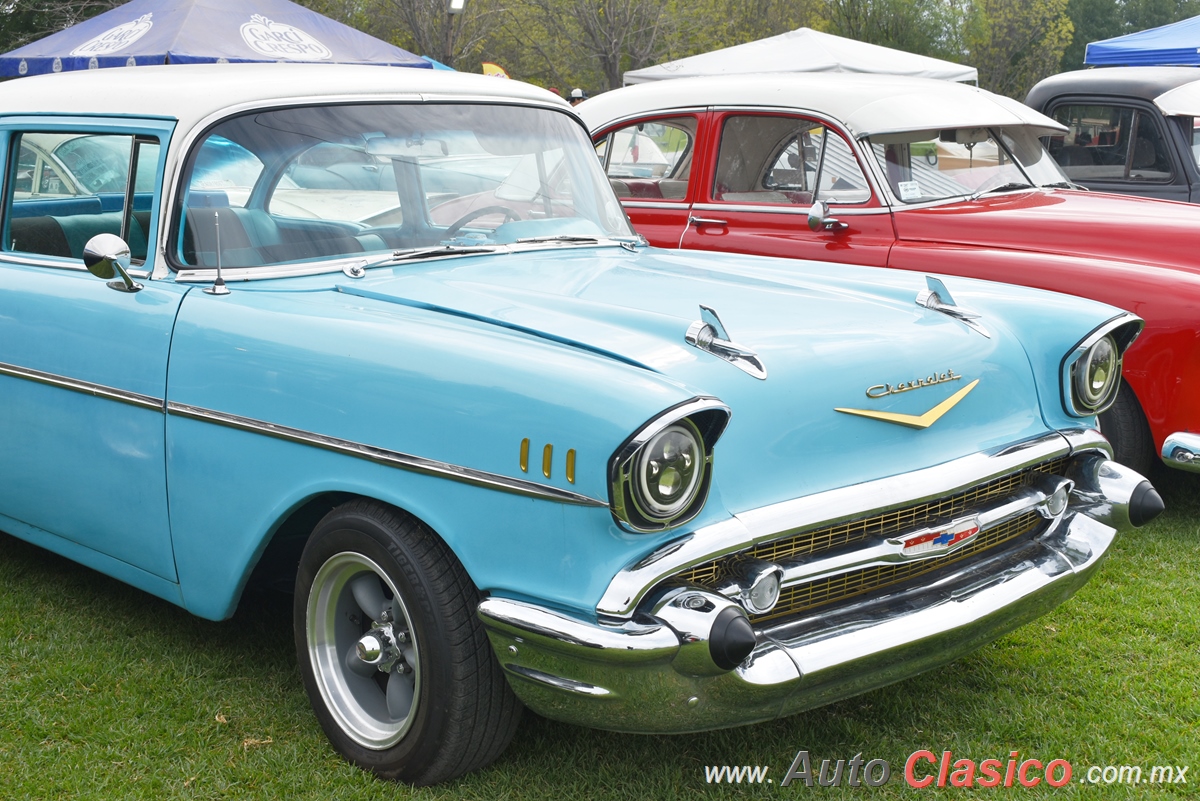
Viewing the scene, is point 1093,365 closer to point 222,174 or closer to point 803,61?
point 222,174

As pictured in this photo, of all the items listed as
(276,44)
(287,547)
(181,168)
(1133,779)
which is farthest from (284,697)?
(276,44)

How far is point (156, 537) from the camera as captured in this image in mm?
2984

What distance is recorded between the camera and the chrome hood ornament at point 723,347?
8.09 ft

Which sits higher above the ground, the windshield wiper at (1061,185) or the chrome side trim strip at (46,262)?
the windshield wiper at (1061,185)

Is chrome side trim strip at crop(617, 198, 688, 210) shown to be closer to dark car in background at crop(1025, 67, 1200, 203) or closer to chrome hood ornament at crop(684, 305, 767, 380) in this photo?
dark car in background at crop(1025, 67, 1200, 203)

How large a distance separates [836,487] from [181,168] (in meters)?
1.88

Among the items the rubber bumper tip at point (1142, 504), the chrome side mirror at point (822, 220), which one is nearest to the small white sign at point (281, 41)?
the chrome side mirror at point (822, 220)

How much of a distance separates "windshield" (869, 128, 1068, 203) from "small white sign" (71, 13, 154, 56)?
806cm

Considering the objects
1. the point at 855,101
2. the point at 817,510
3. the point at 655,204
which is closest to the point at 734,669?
the point at 817,510

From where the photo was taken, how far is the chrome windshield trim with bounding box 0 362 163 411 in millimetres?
2908

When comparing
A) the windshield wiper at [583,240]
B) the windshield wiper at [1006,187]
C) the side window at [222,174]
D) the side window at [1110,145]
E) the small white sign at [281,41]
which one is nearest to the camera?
the side window at [222,174]

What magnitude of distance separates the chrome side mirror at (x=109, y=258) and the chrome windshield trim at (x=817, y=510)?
1.64 meters

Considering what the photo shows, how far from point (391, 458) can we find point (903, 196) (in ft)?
11.6

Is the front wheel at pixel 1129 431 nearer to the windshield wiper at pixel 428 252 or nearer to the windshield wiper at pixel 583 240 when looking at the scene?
the windshield wiper at pixel 583 240
